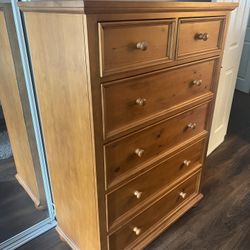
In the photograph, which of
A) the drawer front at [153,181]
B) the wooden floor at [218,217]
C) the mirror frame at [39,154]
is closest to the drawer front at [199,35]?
the drawer front at [153,181]

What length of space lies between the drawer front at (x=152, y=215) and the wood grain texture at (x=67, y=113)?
134 mm

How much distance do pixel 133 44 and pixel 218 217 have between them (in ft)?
4.31

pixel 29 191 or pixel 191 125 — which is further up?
pixel 191 125

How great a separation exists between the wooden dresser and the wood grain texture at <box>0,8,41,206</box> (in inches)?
10.8

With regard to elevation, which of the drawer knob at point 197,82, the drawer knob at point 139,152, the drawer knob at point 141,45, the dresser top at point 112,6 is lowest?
the drawer knob at point 139,152

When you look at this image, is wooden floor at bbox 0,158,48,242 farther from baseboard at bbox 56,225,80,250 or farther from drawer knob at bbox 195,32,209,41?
drawer knob at bbox 195,32,209,41

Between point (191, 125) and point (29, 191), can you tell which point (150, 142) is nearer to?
point (191, 125)

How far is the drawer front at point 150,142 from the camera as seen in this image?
3.37 feet

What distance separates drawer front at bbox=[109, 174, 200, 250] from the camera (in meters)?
1.26

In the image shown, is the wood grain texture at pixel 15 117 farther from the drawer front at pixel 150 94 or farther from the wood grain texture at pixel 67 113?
the drawer front at pixel 150 94

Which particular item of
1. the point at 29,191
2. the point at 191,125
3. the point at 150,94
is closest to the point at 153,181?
the point at 191,125

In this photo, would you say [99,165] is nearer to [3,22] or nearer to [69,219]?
[69,219]

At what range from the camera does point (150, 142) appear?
115 cm

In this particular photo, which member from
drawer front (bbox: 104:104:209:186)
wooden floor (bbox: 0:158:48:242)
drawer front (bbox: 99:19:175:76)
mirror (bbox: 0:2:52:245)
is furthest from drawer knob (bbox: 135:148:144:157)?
wooden floor (bbox: 0:158:48:242)
